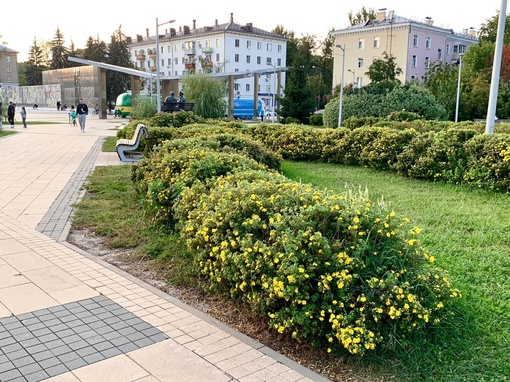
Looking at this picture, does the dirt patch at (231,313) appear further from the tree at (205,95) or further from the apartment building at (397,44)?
the apartment building at (397,44)

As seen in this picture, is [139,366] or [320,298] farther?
[320,298]

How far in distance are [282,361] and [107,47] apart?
85763 mm

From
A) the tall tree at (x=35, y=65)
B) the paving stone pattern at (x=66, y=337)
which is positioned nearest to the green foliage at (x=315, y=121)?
the paving stone pattern at (x=66, y=337)

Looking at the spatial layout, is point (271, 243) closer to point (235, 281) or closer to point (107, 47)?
point (235, 281)

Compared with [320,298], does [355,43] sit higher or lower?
higher

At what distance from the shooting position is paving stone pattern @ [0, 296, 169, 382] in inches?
126

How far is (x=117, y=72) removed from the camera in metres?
74.3

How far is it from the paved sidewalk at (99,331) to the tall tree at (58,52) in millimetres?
96403

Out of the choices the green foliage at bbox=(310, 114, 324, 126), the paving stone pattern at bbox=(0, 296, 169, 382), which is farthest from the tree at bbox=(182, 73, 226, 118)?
the paving stone pattern at bbox=(0, 296, 169, 382)

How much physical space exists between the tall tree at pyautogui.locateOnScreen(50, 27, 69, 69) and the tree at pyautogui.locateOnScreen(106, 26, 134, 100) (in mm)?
12669

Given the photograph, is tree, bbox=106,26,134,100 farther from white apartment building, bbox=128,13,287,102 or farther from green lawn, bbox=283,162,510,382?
green lawn, bbox=283,162,510,382

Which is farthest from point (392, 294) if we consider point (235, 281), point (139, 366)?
point (139, 366)

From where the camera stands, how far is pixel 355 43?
206 ft

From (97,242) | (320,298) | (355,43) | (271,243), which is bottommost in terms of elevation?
(97,242)
